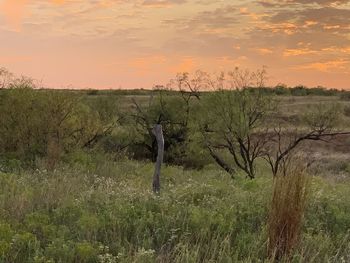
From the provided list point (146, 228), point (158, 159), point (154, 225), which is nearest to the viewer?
point (146, 228)

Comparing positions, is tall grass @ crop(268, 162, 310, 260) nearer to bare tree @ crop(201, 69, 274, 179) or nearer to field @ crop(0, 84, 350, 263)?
field @ crop(0, 84, 350, 263)

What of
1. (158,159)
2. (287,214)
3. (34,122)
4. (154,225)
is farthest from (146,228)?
(34,122)

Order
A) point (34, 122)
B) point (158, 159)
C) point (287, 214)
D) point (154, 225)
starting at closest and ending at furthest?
point (287, 214), point (154, 225), point (158, 159), point (34, 122)

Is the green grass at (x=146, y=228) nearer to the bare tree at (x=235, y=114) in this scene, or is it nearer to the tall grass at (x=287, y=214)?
the tall grass at (x=287, y=214)

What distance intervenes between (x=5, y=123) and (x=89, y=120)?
147 inches

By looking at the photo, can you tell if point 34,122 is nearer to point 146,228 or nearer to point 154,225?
point 154,225

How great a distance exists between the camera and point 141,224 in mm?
6555

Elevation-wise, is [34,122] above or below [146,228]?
above

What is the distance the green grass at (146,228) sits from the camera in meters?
5.31

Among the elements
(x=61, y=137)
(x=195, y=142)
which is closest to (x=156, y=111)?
(x=195, y=142)

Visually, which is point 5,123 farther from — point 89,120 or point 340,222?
point 340,222

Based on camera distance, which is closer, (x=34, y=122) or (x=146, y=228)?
(x=146, y=228)

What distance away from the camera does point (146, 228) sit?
651 cm

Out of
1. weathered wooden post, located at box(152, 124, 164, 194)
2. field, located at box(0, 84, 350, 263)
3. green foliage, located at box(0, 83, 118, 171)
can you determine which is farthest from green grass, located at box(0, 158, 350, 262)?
green foliage, located at box(0, 83, 118, 171)
